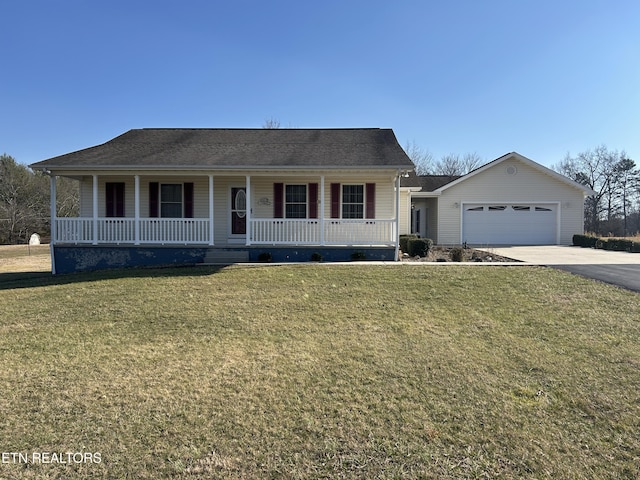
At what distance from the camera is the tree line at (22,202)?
112 ft

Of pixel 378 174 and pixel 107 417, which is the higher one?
pixel 378 174

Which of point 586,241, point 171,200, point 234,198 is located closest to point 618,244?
point 586,241

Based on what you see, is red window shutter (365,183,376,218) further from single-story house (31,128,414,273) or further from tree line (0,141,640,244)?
tree line (0,141,640,244)

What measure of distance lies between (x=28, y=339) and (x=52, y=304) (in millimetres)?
2076

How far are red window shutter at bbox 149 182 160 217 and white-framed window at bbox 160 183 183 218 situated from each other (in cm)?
16

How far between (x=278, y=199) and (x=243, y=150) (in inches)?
80.6

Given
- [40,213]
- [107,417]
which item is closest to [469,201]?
[107,417]

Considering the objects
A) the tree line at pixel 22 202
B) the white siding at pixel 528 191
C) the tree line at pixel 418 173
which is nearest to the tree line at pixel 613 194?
the tree line at pixel 418 173

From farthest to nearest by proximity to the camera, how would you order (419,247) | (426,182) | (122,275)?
(426,182) → (419,247) → (122,275)

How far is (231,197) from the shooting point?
13195 mm

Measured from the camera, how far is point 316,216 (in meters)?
13.0

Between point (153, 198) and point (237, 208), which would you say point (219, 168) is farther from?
point (153, 198)

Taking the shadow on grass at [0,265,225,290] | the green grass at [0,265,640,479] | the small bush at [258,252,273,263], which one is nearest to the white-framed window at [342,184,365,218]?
the small bush at [258,252,273,263]

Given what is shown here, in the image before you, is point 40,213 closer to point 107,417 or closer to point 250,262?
point 250,262
